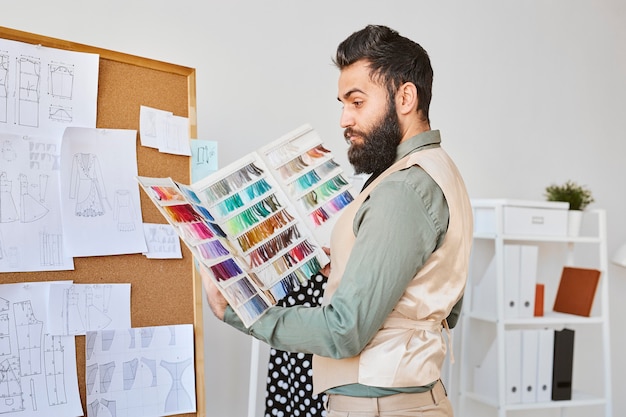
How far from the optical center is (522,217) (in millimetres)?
3064

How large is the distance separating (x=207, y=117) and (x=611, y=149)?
2.39 metres

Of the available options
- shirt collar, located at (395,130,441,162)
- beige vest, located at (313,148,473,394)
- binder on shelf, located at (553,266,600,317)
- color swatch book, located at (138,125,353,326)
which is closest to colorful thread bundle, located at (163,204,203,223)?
color swatch book, located at (138,125,353,326)

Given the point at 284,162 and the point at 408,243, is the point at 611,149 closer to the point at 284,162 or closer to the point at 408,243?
the point at 284,162

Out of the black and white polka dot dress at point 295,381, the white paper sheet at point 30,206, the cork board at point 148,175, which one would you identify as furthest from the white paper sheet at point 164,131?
the black and white polka dot dress at point 295,381

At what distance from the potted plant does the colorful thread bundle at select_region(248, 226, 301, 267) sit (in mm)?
1998

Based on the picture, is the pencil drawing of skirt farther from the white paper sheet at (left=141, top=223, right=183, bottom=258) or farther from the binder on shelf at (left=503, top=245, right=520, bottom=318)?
the binder on shelf at (left=503, top=245, right=520, bottom=318)

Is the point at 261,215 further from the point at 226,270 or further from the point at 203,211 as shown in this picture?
the point at 226,270

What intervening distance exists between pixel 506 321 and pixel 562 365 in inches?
15.4

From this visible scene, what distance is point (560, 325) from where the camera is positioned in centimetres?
357

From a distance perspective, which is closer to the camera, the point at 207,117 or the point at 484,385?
the point at 207,117

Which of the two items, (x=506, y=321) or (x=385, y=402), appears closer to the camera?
(x=385, y=402)


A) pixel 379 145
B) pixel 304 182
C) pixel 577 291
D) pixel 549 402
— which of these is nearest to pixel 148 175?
pixel 304 182

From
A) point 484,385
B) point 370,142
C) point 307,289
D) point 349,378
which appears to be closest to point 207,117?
point 307,289

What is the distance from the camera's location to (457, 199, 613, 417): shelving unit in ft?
9.81
